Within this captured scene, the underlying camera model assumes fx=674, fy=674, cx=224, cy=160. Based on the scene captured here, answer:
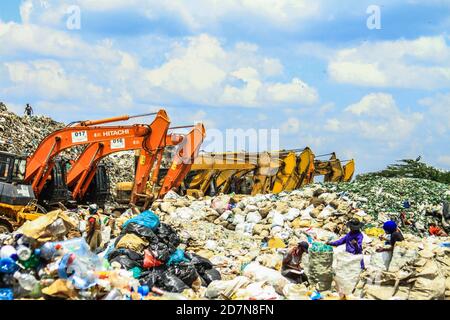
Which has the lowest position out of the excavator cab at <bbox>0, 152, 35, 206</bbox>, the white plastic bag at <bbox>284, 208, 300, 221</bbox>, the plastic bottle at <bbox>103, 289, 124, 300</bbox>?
the white plastic bag at <bbox>284, 208, 300, 221</bbox>

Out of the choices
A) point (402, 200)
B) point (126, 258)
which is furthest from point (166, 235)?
point (402, 200)

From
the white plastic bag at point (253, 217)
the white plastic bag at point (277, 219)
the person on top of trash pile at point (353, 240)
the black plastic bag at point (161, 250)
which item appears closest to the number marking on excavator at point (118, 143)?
the white plastic bag at point (253, 217)

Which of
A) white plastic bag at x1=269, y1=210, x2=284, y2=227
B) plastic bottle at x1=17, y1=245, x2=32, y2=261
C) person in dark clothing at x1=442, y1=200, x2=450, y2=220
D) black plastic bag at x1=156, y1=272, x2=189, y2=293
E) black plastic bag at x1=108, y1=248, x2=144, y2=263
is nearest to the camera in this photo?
plastic bottle at x1=17, y1=245, x2=32, y2=261

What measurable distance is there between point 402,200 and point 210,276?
10375 millimetres

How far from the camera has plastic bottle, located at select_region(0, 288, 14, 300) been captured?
24.8 ft

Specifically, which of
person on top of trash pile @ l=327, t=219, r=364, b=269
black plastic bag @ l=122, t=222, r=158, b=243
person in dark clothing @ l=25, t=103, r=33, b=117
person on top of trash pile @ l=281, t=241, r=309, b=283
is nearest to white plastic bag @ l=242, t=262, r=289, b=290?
person on top of trash pile @ l=281, t=241, r=309, b=283

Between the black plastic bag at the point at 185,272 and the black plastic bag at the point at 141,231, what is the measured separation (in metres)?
0.92

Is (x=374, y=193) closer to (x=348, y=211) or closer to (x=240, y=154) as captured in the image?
(x=348, y=211)

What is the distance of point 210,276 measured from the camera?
33.0 ft

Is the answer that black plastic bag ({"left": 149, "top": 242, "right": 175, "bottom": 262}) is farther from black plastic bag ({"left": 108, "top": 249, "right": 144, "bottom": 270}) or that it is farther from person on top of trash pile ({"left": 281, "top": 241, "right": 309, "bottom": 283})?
person on top of trash pile ({"left": 281, "top": 241, "right": 309, "bottom": 283})

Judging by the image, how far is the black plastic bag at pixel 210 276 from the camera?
9984 millimetres

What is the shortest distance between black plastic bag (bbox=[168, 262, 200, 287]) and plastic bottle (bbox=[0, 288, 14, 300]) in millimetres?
2504

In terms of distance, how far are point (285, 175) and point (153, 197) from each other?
6554mm
